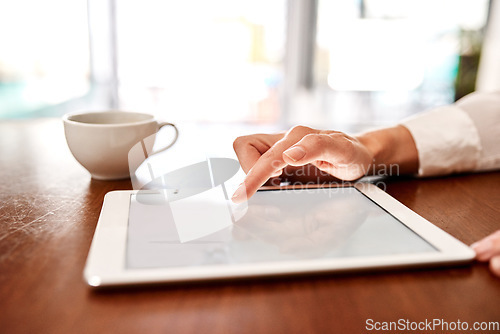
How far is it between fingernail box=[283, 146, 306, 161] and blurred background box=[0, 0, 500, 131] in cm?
195

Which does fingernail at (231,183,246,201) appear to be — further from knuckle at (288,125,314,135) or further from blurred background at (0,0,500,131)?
blurred background at (0,0,500,131)

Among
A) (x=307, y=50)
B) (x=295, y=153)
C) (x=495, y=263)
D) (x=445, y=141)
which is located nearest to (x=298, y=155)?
(x=295, y=153)

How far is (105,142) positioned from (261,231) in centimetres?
30

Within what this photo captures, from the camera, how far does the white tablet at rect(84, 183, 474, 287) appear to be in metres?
0.34

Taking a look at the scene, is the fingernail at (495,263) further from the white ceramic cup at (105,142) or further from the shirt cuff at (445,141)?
the white ceramic cup at (105,142)

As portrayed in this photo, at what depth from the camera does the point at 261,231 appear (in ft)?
1.36

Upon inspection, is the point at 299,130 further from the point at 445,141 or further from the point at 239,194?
the point at 445,141

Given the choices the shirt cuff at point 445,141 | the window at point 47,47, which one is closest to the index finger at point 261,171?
the shirt cuff at point 445,141

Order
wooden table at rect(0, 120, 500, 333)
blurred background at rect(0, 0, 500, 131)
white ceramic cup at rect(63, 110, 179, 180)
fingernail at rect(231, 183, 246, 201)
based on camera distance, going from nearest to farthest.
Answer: wooden table at rect(0, 120, 500, 333) → fingernail at rect(231, 183, 246, 201) → white ceramic cup at rect(63, 110, 179, 180) → blurred background at rect(0, 0, 500, 131)

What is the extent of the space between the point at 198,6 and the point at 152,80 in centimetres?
70

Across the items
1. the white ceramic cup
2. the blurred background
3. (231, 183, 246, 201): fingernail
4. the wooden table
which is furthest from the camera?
the blurred background

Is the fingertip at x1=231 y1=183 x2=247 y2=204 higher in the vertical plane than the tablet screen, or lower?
higher

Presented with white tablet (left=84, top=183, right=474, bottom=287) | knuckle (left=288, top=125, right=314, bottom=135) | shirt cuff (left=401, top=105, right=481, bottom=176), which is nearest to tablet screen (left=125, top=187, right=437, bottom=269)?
white tablet (left=84, top=183, right=474, bottom=287)

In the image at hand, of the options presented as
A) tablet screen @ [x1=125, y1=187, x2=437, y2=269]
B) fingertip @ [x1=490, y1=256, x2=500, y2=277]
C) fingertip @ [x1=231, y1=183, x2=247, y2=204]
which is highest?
fingertip @ [x1=231, y1=183, x2=247, y2=204]
